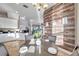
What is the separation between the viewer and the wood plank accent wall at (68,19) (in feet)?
5.56

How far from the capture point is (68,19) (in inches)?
67.2

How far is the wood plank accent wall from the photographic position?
1.69 meters

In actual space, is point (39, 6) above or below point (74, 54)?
above

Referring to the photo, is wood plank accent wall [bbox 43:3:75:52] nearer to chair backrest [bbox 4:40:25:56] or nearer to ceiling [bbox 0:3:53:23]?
ceiling [bbox 0:3:53:23]

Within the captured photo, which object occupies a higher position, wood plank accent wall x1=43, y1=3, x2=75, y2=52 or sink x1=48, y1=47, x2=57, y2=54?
wood plank accent wall x1=43, y1=3, x2=75, y2=52

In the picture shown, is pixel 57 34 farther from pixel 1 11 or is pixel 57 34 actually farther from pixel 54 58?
pixel 1 11

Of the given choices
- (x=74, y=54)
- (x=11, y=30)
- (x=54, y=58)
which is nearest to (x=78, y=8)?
(x=74, y=54)

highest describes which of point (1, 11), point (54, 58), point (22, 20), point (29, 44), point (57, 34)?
point (1, 11)

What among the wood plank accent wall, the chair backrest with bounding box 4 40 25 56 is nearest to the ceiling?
the wood plank accent wall

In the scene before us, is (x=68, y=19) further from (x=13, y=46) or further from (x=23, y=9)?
(x=13, y=46)

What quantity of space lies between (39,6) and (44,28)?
287mm

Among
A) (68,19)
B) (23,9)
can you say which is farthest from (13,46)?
(68,19)

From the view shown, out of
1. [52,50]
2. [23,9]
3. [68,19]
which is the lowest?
[52,50]

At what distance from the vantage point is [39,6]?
5.72 feet
